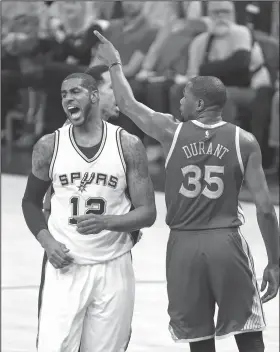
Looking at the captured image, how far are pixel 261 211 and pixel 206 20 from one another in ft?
27.0

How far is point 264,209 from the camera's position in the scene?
534 cm

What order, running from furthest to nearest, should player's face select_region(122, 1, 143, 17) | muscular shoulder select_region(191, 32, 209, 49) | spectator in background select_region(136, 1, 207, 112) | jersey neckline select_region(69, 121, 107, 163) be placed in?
player's face select_region(122, 1, 143, 17), spectator in background select_region(136, 1, 207, 112), muscular shoulder select_region(191, 32, 209, 49), jersey neckline select_region(69, 121, 107, 163)

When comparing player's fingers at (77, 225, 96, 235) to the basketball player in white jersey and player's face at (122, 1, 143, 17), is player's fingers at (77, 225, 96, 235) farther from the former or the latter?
player's face at (122, 1, 143, 17)

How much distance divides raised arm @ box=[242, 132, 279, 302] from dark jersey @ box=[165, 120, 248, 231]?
2.0 inches

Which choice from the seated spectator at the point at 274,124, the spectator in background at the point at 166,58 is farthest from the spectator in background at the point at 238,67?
the spectator in background at the point at 166,58

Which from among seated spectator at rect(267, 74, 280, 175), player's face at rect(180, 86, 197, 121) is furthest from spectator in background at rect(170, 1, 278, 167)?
player's face at rect(180, 86, 197, 121)

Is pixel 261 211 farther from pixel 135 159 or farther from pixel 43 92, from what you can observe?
pixel 43 92

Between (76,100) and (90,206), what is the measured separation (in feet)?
1.45

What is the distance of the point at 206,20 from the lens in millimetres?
13391

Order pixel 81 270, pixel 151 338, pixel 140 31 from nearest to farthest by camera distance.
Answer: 1. pixel 81 270
2. pixel 151 338
3. pixel 140 31

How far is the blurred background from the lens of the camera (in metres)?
12.8

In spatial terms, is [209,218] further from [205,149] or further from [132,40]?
[132,40]

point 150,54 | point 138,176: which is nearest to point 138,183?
point 138,176

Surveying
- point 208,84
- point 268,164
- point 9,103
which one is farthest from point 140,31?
point 208,84
